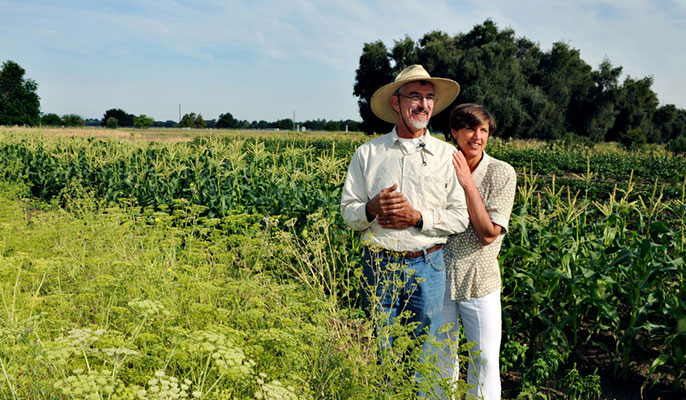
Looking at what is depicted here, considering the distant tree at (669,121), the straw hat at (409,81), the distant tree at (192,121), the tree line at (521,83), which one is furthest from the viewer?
the distant tree at (192,121)

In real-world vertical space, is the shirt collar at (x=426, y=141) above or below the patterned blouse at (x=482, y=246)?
above

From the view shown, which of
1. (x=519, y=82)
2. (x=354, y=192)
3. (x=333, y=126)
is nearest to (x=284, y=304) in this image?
(x=354, y=192)

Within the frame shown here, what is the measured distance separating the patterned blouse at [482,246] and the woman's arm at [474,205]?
0.27 ft

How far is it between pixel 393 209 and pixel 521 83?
48670mm

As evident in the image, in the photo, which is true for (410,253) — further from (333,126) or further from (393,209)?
(333,126)

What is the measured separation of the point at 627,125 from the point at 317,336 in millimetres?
63976

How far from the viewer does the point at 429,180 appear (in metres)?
2.88

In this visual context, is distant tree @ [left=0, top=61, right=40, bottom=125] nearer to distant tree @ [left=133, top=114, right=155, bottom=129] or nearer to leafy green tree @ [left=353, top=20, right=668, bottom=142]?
distant tree @ [left=133, top=114, right=155, bottom=129]

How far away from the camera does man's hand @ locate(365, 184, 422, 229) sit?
272 cm

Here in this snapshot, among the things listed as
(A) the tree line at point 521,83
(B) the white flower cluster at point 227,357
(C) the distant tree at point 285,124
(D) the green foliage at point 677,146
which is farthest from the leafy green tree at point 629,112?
(C) the distant tree at point 285,124

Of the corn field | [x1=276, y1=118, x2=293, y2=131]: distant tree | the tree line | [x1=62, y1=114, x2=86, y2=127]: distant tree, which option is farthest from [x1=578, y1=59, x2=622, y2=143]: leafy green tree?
[x1=62, y1=114, x2=86, y2=127]: distant tree

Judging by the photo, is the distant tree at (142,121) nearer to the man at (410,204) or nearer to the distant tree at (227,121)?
the distant tree at (227,121)

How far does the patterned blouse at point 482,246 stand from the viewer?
277 cm

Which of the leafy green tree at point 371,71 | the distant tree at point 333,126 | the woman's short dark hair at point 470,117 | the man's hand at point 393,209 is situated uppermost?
the leafy green tree at point 371,71
